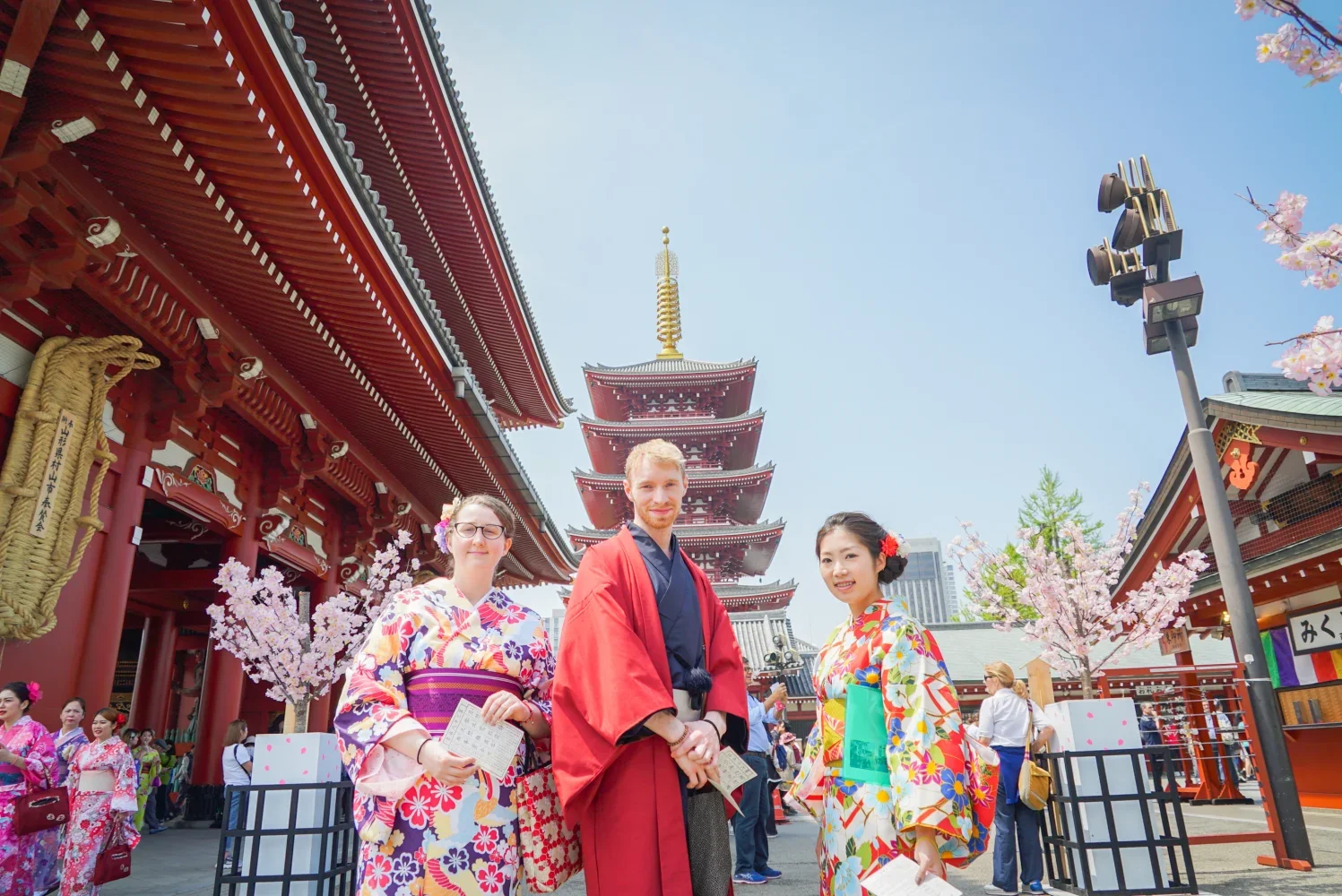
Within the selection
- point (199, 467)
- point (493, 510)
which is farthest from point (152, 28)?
point (199, 467)

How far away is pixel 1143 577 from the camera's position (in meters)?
11.4

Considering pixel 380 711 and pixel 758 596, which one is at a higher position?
pixel 758 596

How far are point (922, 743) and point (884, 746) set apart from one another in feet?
0.46

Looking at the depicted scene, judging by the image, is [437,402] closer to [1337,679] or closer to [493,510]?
[493,510]

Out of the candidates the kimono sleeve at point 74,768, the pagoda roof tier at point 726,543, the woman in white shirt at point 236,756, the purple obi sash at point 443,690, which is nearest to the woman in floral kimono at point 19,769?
the kimono sleeve at point 74,768

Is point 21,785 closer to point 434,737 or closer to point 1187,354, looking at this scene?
point 434,737

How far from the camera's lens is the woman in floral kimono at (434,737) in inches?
89.1

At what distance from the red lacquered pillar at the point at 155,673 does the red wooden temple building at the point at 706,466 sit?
511 inches

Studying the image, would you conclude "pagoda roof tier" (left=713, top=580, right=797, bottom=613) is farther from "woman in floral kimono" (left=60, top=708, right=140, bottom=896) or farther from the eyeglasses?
the eyeglasses

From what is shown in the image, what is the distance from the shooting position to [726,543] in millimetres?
25266

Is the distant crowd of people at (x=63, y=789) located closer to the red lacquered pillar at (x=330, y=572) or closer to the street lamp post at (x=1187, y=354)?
the red lacquered pillar at (x=330, y=572)

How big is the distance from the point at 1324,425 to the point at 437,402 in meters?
8.78

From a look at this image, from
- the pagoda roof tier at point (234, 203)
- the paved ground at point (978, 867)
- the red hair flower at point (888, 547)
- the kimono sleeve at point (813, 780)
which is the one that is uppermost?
the pagoda roof tier at point (234, 203)

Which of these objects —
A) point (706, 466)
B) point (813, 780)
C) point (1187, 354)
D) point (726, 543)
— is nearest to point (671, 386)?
point (706, 466)
